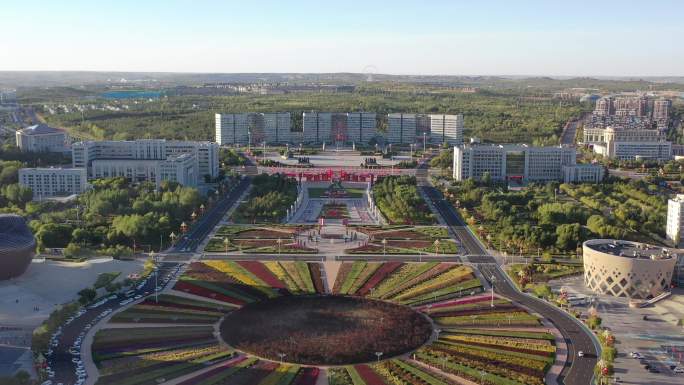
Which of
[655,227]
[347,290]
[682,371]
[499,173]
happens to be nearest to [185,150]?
[499,173]

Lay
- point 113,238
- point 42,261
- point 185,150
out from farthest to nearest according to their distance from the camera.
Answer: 1. point 185,150
2. point 113,238
3. point 42,261

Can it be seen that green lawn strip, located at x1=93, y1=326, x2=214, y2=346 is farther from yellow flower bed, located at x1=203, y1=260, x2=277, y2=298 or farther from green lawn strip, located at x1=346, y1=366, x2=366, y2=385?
green lawn strip, located at x1=346, y1=366, x2=366, y2=385

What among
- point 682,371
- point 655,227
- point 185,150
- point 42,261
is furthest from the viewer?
point 185,150

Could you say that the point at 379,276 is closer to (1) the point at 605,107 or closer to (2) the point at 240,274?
(2) the point at 240,274

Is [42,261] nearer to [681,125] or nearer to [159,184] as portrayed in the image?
[159,184]

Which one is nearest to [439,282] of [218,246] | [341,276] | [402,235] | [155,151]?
[341,276]

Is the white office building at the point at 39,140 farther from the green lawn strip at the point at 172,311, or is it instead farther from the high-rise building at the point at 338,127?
the green lawn strip at the point at 172,311

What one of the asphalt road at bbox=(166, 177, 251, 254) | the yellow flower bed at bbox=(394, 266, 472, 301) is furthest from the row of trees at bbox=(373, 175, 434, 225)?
the asphalt road at bbox=(166, 177, 251, 254)
